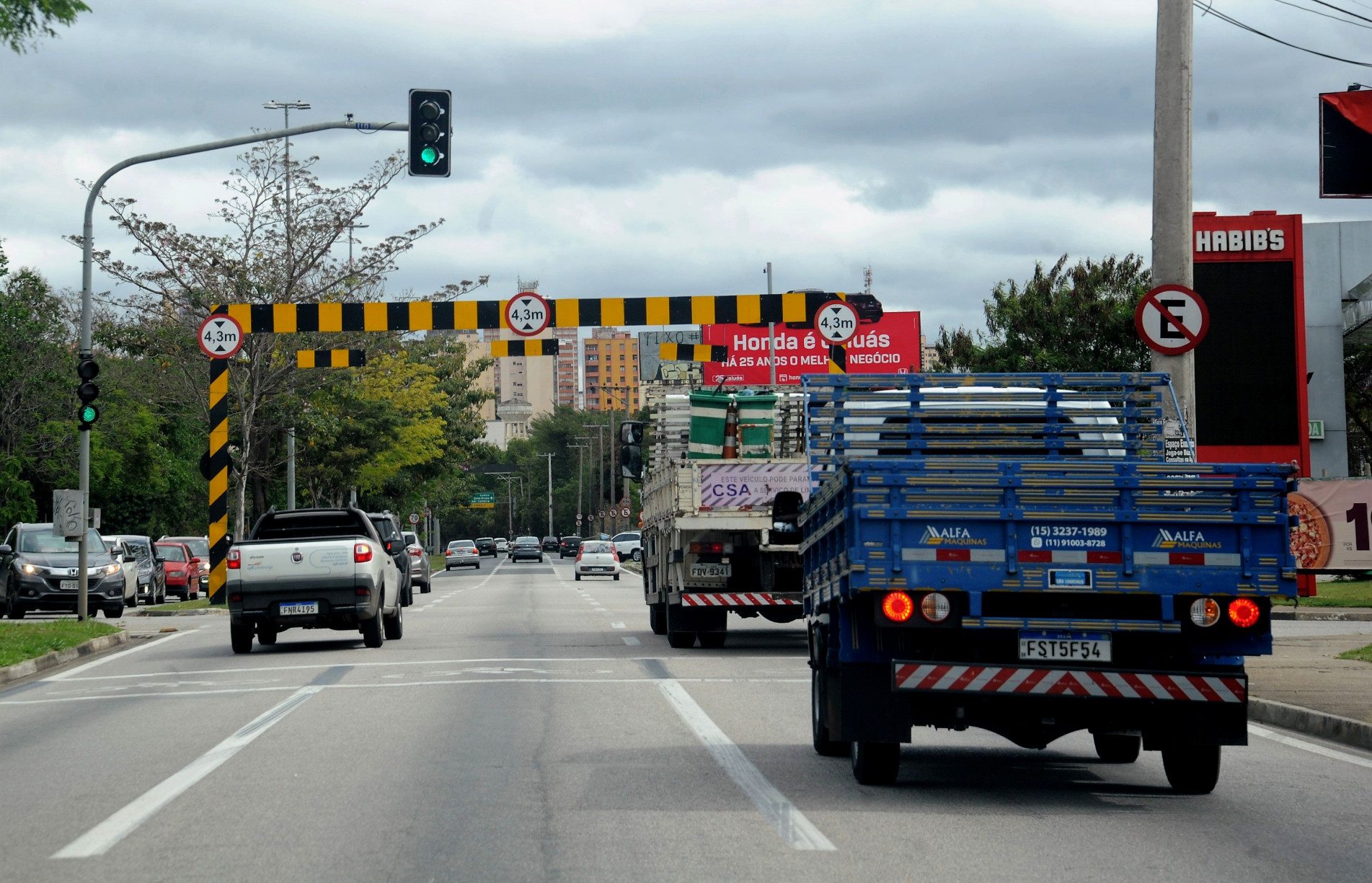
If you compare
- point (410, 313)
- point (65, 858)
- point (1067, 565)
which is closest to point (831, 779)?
point (1067, 565)

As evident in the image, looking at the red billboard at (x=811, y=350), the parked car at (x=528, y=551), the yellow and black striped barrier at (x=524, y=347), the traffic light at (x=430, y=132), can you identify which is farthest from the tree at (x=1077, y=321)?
the parked car at (x=528, y=551)

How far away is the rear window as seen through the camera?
21.2 metres

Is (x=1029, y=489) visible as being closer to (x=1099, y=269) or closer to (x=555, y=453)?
(x=1099, y=269)

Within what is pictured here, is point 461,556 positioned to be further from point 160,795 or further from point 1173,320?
point 160,795

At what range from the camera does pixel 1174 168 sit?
533 inches

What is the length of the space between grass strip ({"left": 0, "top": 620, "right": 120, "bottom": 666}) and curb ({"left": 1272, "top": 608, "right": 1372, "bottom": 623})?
56.4 ft

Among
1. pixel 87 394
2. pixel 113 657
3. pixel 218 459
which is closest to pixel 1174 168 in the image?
pixel 113 657

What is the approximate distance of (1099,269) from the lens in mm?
43406

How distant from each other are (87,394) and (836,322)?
12165mm

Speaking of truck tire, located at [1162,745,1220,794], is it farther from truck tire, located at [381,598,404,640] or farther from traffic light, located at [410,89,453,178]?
truck tire, located at [381,598,404,640]

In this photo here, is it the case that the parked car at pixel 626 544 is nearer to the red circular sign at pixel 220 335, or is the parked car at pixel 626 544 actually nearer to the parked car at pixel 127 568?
the parked car at pixel 127 568

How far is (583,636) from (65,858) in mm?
15825

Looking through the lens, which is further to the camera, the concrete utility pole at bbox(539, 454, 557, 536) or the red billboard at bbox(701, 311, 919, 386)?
the concrete utility pole at bbox(539, 454, 557, 536)

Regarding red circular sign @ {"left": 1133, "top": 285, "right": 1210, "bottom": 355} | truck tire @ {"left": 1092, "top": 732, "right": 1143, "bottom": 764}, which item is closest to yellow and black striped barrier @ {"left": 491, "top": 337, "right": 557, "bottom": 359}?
red circular sign @ {"left": 1133, "top": 285, "right": 1210, "bottom": 355}
